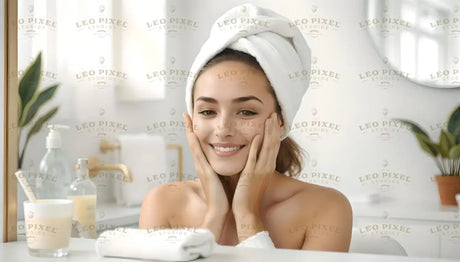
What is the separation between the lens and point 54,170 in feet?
3.32

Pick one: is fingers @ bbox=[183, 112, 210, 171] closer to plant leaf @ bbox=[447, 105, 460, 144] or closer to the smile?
the smile

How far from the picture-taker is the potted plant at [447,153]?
2.74 ft

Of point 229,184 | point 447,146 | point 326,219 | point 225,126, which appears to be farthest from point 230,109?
point 447,146

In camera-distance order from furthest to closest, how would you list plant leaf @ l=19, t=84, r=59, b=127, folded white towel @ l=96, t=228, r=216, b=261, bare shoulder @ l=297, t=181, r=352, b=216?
plant leaf @ l=19, t=84, r=59, b=127, bare shoulder @ l=297, t=181, r=352, b=216, folded white towel @ l=96, t=228, r=216, b=261

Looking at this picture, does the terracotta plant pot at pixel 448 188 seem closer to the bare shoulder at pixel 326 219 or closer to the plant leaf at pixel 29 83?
the bare shoulder at pixel 326 219

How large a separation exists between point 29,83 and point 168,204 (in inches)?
13.0

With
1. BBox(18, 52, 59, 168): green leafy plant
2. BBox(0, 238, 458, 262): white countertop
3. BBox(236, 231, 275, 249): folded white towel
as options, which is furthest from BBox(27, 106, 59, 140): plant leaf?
BBox(236, 231, 275, 249): folded white towel

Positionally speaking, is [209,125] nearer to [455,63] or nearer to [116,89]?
[116,89]

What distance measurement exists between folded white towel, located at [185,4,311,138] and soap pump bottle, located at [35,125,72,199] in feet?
1.14

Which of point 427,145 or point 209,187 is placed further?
point 209,187

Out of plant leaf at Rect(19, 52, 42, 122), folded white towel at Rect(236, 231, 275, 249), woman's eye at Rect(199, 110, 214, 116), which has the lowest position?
folded white towel at Rect(236, 231, 275, 249)

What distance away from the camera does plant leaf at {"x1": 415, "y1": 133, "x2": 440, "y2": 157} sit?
844mm

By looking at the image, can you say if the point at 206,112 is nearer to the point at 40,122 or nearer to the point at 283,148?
the point at 283,148

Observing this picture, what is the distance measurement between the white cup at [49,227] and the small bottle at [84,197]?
17 cm
